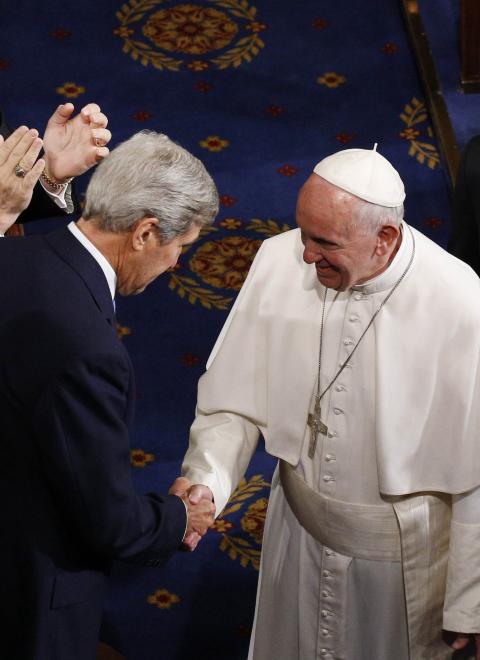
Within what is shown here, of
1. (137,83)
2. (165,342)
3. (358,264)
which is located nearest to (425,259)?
(358,264)

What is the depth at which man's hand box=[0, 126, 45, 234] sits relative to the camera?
10.5 feet

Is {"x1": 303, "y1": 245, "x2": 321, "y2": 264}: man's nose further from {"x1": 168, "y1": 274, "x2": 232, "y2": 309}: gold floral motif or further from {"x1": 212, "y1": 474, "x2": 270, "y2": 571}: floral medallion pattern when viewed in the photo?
{"x1": 168, "y1": 274, "x2": 232, "y2": 309}: gold floral motif

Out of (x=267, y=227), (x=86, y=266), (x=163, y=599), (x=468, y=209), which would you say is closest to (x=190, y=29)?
(x=267, y=227)

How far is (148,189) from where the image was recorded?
2701 mm

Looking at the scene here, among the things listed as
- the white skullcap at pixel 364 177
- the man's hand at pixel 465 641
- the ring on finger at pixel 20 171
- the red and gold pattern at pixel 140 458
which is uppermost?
the white skullcap at pixel 364 177

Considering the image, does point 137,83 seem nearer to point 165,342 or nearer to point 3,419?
point 165,342

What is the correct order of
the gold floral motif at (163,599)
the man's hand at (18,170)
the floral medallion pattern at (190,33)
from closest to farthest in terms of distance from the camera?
the man's hand at (18,170) < the gold floral motif at (163,599) < the floral medallion pattern at (190,33)

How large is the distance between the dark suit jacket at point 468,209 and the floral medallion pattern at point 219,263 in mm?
1503

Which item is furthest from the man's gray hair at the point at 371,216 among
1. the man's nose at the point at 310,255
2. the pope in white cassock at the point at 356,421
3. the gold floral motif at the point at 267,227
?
the gold floral motif at the point at 267,227

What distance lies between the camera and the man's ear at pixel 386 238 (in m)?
2.76

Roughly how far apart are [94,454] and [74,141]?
123 centimetres

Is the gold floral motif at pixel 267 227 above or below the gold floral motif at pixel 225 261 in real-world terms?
above

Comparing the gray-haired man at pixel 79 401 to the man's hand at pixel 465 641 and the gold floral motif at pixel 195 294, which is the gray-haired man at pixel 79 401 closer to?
the man's hand at pixel 465 641

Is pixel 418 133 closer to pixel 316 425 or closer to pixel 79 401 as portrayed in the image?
pixel 316 425
